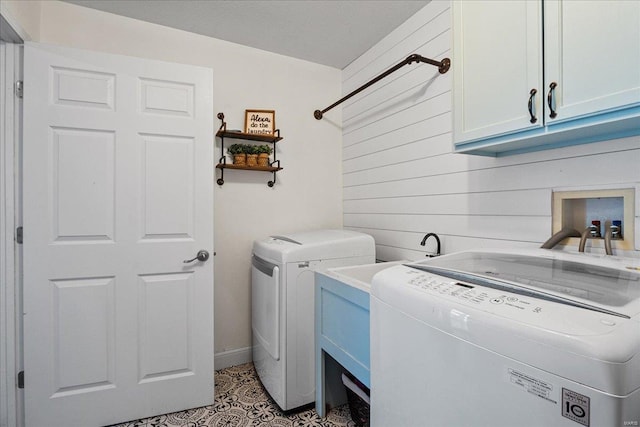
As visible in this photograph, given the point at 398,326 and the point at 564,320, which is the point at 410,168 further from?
the point at 564,320

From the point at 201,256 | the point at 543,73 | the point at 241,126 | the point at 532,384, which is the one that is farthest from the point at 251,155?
the point at 532,384

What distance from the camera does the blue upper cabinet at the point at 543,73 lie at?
37.0 inches

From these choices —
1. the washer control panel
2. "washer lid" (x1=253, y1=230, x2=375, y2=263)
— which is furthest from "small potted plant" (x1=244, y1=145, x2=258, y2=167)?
the washer control panel

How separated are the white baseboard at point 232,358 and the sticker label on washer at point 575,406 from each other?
2367 mm

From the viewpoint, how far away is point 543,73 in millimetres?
1110

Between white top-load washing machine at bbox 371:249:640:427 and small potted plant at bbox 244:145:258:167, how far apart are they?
5.53 ft

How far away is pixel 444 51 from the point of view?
1.89 m

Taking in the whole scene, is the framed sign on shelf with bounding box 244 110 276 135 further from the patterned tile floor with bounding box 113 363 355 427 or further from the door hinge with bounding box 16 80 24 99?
the patterned tile floor with bounding box 113 363 355 427

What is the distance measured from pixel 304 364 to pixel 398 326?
1.21m

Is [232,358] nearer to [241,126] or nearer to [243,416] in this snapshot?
[243,416]

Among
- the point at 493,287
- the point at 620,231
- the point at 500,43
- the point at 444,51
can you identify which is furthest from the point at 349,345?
the point at 444,51

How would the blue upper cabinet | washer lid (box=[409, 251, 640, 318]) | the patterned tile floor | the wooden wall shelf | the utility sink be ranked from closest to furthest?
washer lid (box=[409, 251, 640, 318]) < the blue upper cabinet < the utility sink < the patterned tile floor < the wooden wall shelf

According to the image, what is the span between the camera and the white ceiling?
2.05 m

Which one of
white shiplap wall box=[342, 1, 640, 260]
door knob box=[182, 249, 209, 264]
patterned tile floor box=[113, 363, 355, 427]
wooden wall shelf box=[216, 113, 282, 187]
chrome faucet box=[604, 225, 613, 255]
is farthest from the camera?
wooden wall shelf box=[216, 113, 282, 187]
